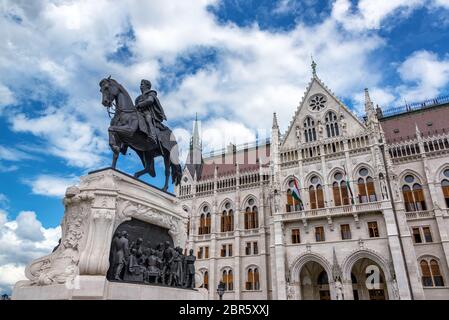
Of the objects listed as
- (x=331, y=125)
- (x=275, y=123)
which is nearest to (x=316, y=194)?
(x=331, y=125)

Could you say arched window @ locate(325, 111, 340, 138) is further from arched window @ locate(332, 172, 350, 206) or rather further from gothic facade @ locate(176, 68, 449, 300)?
arched window @ locate(332, 172, 350, 206)

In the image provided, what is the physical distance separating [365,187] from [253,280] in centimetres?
1716

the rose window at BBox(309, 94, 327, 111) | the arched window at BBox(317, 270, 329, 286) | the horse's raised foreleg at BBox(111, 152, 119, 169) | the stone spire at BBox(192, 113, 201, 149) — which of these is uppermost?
the stone spire at BBox(192, 113, 201, 149)

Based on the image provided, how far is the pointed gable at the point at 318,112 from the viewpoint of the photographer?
36.3m

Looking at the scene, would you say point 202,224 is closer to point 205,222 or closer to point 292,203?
point 205,222

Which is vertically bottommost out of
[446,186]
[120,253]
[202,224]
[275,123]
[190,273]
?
[190,273]

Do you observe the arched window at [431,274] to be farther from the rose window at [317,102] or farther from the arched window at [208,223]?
the arched window at [208,223]

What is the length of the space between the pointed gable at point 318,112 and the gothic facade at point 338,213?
0.42 feet

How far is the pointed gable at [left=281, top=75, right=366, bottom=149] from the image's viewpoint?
1428 inches

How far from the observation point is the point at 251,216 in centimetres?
Answer: 4128

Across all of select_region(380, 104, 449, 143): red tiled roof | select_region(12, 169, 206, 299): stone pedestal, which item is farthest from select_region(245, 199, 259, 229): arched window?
select_region(12, 169, 206, 299): stone pedestal

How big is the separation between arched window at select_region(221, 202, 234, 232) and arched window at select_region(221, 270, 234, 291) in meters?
5.51
